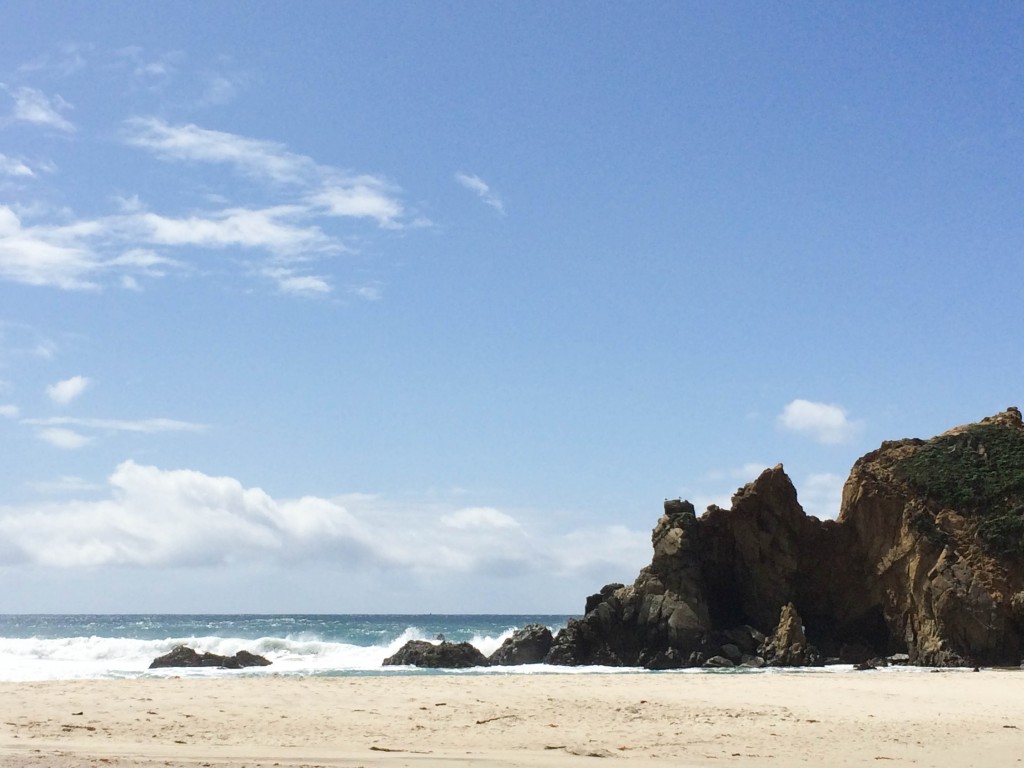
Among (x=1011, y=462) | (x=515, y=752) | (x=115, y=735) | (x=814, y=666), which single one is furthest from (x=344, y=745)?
(x=1011, y=462)

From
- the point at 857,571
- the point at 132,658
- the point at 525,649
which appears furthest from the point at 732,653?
the point at 132,658

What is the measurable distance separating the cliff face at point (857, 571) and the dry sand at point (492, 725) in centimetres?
1613

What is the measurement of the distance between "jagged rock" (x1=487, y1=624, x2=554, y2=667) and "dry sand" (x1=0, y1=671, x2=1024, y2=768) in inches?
817

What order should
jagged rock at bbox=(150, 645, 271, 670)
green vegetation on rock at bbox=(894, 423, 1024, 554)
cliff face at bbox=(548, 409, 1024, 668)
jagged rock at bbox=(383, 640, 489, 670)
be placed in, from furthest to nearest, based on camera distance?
1. jagged rock at bbox=(383, 640, 489, 670)
2. jagged rock at bbox=(150, 645, 271, 670)
3. green vegetation on rock at bbox=(894, 423, 1024, 554)
4. cliff face at bbox=(548, 409, 1024, 668)

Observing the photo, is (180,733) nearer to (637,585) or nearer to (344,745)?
(344,745)

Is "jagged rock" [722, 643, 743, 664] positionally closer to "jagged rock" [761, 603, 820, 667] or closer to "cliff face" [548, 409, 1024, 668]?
"cliff face" [548, 409, 1024, 668]

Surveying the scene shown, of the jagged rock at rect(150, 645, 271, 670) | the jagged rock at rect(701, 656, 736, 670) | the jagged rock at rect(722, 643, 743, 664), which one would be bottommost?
the jagged rock at rect(150, 645, 271, 670)

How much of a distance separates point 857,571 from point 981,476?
770cm

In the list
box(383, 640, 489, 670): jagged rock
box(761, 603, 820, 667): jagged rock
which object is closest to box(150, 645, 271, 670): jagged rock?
box(383, 640, 489, 670): jagged rock

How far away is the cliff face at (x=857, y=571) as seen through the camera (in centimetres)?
4297

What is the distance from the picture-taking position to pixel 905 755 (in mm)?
16984

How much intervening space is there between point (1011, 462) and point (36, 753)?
154ft

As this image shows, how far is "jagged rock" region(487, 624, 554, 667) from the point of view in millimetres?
48656

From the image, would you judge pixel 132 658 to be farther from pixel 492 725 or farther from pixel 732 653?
pixel 492 725
